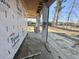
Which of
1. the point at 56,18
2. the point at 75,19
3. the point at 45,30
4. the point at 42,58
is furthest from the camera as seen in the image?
the point at 56,18

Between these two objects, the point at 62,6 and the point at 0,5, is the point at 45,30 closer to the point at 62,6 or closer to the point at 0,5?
the point at 0,5

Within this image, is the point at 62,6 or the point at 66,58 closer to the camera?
the point at 66,58

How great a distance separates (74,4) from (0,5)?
26546 mm

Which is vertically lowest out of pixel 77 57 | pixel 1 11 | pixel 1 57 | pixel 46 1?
pixel 77 57

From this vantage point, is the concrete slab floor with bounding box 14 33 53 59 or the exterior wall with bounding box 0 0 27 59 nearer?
the exterior wall with bounding box 0 0 27 59

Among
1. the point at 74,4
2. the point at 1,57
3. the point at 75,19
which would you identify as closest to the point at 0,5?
the point at 1,57

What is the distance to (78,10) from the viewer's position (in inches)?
1144

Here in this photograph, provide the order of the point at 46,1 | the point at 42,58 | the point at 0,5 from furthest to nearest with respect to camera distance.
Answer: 1. the point at 46,1
2. the point at 42,58
3. the point at 0,5

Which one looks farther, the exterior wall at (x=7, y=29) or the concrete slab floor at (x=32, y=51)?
the concrete slab floor at (x=32, y=51)

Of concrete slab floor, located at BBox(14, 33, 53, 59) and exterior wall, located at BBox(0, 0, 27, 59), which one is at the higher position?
exterior wall, located at BBox(0, 0, 27, 59)

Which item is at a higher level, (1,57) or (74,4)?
(74,4)

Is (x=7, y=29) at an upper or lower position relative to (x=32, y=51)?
upper

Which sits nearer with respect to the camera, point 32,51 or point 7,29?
point 7,29

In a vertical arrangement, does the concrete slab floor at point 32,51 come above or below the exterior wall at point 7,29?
below
